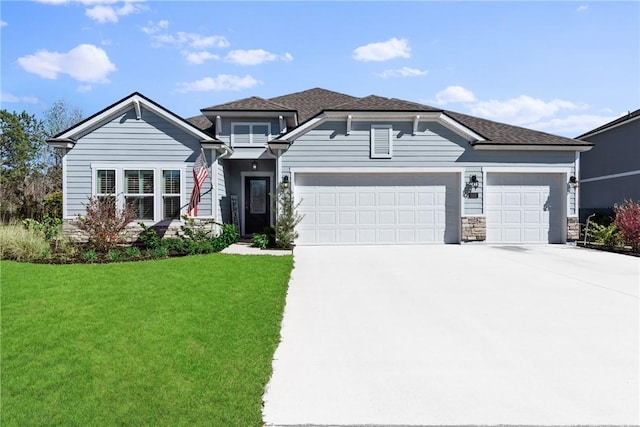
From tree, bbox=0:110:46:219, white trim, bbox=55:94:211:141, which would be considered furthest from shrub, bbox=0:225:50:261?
tree, bbox=0:110:46:219

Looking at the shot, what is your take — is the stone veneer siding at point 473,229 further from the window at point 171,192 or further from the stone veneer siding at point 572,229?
the window at point 171,192

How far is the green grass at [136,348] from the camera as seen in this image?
279 centimetres

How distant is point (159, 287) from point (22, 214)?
14.6m

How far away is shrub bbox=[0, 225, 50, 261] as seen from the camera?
918cm

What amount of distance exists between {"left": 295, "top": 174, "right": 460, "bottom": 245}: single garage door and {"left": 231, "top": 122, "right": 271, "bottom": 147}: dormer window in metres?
2.66

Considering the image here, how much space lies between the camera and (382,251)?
1130 centimetres

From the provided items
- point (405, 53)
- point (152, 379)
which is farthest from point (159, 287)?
point (405, 53)

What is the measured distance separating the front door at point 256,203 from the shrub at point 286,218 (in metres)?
3.32

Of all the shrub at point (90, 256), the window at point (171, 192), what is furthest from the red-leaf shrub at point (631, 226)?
the shrub at point (90, 256)

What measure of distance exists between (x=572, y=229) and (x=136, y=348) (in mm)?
14087

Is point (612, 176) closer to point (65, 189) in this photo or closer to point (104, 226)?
point (104, 226)

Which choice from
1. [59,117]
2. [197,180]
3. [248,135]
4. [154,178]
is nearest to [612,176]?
[248,135]

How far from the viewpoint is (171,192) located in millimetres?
11977

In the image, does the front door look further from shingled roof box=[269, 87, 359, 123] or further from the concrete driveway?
the concrete driveway
